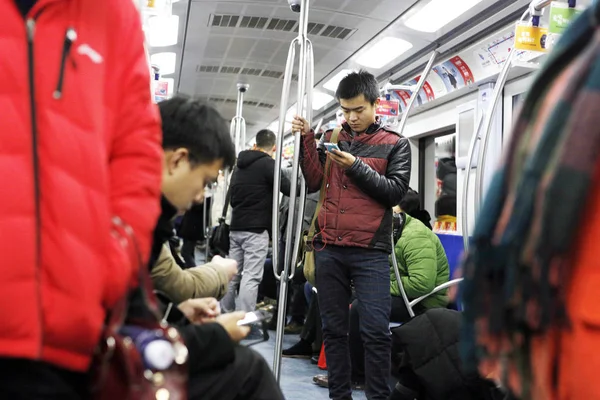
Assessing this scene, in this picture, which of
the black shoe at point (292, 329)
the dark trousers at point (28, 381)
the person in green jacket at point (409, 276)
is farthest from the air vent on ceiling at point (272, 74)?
the dark trousers at point (28, 381)

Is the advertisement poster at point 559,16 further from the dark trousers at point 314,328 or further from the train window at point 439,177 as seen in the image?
the train window at point 439,177

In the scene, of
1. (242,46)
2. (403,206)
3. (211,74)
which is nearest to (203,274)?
(403,206)

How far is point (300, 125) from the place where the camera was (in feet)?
9.68

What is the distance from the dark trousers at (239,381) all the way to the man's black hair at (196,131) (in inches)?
20.3

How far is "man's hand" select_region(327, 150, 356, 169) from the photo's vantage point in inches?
107

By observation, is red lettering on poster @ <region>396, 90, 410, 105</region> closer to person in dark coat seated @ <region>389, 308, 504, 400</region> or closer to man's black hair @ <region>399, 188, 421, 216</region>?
man's black hair @ <region>399, 188, 421, 216</region>

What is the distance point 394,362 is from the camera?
7.89ft

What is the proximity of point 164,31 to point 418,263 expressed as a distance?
392cm

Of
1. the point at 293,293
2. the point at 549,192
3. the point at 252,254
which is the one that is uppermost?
the point at 549,192

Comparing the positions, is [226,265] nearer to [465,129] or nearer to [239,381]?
[239,381]

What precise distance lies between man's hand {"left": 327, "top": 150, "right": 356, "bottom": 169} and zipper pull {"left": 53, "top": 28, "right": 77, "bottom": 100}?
1783 millimetres

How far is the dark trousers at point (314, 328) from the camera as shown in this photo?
4430 millimetres

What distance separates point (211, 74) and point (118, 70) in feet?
23.7

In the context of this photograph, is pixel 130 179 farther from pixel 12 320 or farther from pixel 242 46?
pixel 242 46
